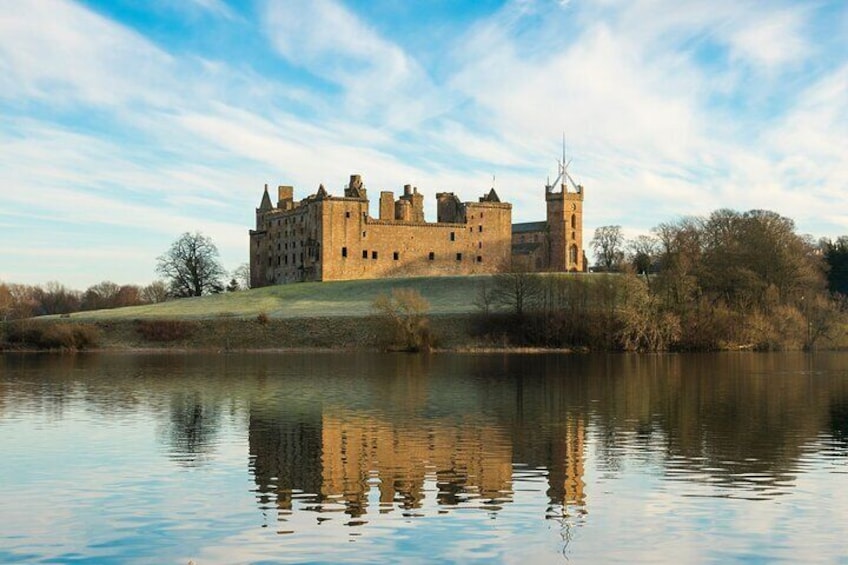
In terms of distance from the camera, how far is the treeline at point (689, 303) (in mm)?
72812

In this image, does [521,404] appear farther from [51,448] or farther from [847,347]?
[847,347]

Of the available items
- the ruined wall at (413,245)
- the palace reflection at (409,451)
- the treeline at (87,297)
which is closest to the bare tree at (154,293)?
the treeline at (87,297)

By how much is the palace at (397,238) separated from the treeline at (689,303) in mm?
26739

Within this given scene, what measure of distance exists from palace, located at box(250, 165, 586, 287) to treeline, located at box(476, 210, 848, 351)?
87.7ft

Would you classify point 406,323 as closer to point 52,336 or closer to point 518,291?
point 518,291

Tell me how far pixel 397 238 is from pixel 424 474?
9364 centimetres

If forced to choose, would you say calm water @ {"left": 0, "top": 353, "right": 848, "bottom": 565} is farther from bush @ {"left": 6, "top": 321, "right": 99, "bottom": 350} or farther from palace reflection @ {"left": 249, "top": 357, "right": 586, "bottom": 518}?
bush @ {"left": 6, "top": 321, "right": 99, "bottom": 350}

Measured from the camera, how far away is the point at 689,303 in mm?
74688

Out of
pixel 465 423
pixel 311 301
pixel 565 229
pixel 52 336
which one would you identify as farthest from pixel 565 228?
pixel 465 423

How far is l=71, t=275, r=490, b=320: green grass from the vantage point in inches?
3314

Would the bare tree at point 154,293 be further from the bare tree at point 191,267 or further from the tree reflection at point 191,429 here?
the tree reflection at point 191,429

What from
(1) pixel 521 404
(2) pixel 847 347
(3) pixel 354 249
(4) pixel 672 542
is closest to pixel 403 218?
(3) pixel 354 249

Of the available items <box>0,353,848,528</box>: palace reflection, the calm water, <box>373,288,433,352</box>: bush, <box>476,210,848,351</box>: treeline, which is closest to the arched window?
<box>476,210,848,351</box>: treeline

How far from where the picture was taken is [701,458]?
21.4 m
